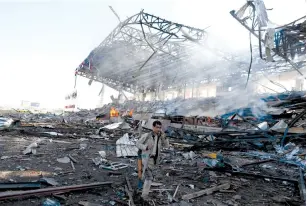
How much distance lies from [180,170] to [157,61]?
14.5m

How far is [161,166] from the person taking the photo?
641 centimetres

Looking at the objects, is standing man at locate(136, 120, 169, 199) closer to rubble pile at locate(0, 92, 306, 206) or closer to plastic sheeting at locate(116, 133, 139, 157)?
rubble pile at locate(0, 92, 306, 206)

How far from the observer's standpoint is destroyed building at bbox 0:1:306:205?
4.30 meters

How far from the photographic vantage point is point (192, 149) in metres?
8.77

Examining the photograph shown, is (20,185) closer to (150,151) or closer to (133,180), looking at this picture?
(133,180)

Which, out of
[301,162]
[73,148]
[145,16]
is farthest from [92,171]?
[145,16]

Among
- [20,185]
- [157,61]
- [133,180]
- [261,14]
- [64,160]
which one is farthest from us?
[157,61]

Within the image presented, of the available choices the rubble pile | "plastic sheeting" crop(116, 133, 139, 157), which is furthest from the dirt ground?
"plastic sheeting" crop(116, 133, 139, 157)

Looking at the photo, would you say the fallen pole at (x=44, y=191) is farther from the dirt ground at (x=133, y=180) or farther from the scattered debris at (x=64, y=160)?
the scattered debris at (x=64, y=160)

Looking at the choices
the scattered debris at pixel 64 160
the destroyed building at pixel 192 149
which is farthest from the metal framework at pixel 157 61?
the scattered debris at pixel 64 160

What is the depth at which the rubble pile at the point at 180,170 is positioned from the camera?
13.4 ft

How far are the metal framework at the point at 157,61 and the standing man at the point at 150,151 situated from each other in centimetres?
655

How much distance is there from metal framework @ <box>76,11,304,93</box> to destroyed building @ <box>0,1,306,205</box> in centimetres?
10

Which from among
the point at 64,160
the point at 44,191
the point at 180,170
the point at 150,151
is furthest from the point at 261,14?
the point at 44,191
